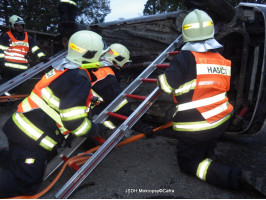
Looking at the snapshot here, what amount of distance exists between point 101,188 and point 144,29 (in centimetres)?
299

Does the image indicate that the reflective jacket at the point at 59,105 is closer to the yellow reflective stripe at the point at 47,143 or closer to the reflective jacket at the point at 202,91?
the yellow reflective stripe at the point at 47,143

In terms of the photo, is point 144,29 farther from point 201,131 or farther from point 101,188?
point 101,188

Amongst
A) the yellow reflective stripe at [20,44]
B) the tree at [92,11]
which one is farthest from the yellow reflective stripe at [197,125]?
the tree at [92,11]

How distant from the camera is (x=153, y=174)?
2420mm

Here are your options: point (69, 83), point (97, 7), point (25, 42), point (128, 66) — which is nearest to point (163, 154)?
point (69, 83)

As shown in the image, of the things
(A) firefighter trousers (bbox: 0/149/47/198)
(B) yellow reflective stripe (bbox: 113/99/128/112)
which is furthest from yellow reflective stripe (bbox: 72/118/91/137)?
(B) yellow reflective stripe (bbox: 113/99/128/112)

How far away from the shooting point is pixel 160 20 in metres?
3.90

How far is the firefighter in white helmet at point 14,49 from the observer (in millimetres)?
4668

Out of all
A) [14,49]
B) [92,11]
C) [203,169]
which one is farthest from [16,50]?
[92,11]

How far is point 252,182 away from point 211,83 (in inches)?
37.0

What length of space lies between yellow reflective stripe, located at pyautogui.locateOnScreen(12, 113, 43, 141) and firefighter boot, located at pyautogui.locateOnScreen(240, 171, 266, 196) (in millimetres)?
1862

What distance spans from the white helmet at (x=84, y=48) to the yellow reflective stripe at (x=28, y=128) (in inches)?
27.5

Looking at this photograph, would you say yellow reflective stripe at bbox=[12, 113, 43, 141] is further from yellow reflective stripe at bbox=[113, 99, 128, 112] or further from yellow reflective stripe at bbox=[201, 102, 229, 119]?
yellow reflective stripe at bbox=[201, 102, 229, 119]

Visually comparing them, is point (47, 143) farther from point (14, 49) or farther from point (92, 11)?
point (92, 11)
